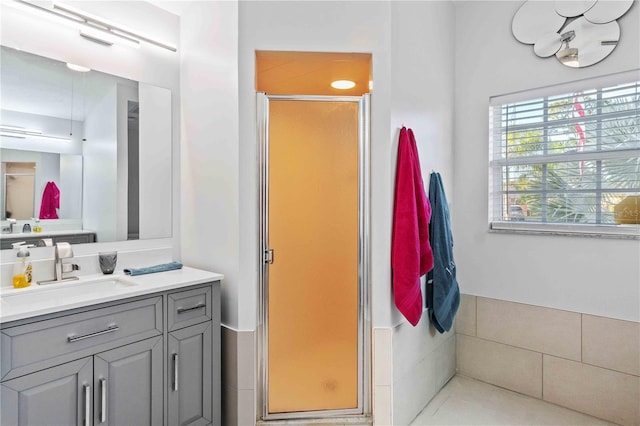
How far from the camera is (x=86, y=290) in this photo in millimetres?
1752

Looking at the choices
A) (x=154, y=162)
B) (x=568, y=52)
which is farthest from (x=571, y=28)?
(x=154, y=162)

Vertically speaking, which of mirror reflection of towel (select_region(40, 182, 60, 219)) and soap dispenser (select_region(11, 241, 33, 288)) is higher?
mirror reflection of towel (select_region(40, 182, 60, 219))

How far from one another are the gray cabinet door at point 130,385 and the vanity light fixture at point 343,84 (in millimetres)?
1868

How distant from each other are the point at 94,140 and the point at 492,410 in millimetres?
2875

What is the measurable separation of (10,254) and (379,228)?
5.95 feet

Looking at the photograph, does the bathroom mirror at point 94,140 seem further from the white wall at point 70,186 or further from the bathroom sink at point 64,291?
the bathroom sink at point 64,291

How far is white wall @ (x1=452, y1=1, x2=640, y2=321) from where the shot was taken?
205cm

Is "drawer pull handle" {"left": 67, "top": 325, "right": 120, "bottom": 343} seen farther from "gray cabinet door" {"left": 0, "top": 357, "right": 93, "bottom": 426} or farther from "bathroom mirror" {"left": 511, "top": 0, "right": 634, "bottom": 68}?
"bathroom mirror" {"left": 511, "top": 0, "right": 634, "bottom": 68}

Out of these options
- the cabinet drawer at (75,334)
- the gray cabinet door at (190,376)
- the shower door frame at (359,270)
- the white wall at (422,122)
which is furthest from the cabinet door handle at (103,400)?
the white wall at (422,122)

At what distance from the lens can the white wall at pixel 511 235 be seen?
2.05 metres

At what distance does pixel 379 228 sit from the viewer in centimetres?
199

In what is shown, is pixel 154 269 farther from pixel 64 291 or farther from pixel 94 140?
pixel 94 140

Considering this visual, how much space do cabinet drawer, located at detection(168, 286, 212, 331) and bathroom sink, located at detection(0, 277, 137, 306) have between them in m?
0.21

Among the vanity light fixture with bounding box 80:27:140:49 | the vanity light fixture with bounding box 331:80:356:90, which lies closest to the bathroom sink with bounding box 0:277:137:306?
the vanity light fixture with bounding box 80:27:140:49
